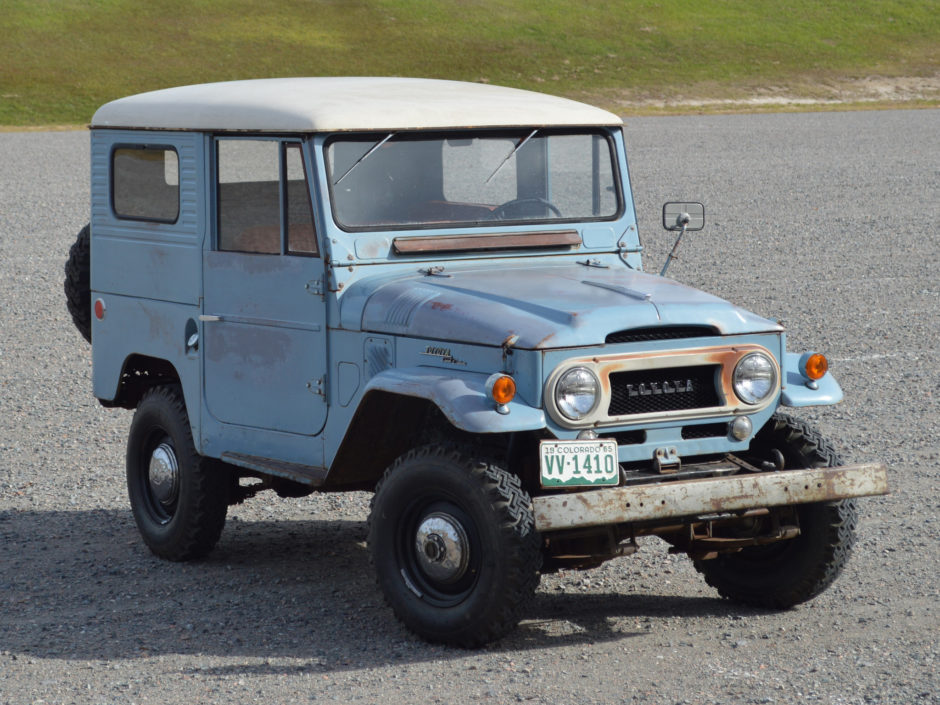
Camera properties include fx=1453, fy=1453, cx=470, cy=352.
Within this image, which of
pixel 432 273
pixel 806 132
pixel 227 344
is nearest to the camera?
pixel 432 273

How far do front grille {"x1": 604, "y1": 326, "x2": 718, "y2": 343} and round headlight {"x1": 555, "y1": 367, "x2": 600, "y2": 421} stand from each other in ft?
0.67

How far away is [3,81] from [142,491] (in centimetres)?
4400

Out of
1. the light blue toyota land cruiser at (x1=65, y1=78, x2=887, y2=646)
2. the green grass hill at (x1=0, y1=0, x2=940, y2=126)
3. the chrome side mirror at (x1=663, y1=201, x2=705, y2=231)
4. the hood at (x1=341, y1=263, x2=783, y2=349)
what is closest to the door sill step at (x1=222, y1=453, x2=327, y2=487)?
the light blue toyota land cruiser at (x1=65, y1=78, x2=887, y2=646)

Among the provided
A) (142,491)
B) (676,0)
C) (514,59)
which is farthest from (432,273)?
(676,0)

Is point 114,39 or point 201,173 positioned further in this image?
point 114,39

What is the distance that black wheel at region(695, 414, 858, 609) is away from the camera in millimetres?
5898

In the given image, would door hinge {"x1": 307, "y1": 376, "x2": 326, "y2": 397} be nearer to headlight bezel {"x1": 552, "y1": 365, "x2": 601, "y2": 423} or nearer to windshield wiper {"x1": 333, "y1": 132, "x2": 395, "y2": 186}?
windshield wiper {"x1": 333, "y1": 132, "x2": 395, "y2": 186}

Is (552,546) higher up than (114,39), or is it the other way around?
(114,39)

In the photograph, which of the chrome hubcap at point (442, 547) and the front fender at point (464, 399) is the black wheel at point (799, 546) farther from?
the chrome hubcap at point (442, 547)

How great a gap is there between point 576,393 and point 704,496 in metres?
0.60

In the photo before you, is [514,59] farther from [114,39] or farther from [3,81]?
[3,81]

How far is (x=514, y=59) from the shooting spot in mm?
56125

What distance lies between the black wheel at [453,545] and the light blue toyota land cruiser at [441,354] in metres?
0.01

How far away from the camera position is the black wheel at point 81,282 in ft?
25.5
